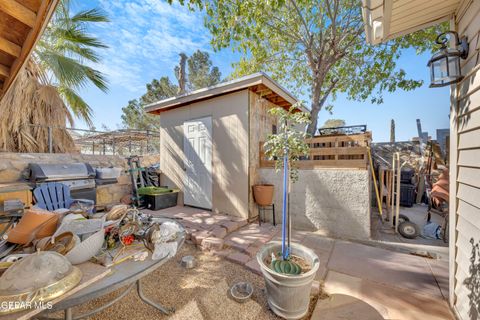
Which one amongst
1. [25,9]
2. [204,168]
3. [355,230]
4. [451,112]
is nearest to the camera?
[25,9]

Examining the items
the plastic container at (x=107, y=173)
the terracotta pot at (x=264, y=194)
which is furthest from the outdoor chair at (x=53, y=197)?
the terracotta pot at (x=264, y=194)

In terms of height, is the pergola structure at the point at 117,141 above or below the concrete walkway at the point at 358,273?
above

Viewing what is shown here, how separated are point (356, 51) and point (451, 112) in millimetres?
6416

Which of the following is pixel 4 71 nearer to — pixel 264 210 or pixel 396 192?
pixel 264 210

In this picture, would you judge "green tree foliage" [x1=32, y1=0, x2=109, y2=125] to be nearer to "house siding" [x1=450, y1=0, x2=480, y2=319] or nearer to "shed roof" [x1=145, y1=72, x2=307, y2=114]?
"shed roof" [x1=145, y1=72, x2=307, y2=114]

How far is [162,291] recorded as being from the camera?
2.04 m

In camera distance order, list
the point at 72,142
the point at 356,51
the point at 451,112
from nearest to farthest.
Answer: the point at 451,112, the point at 72,142, the point at 356,51

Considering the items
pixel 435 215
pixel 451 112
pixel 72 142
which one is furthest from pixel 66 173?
pixel 435 215

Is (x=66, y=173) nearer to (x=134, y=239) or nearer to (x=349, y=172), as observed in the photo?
(x=134, y=239)

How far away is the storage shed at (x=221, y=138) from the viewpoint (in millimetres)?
3984

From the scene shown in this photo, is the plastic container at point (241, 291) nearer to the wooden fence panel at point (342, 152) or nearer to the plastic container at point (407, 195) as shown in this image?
the wooden fence panel at point (342, 152)

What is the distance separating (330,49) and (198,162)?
216 inches

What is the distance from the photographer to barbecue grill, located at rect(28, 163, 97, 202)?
11.1 feet

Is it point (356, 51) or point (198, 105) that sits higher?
point (356, 51)
